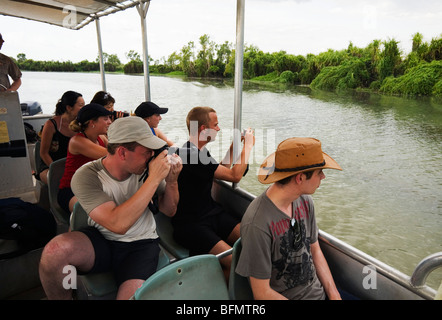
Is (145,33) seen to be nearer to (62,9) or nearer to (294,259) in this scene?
(62,9)

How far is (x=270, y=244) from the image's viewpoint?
1.10m

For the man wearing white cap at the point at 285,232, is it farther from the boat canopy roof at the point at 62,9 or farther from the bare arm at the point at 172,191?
the boat canopy roof at the point at 62,9

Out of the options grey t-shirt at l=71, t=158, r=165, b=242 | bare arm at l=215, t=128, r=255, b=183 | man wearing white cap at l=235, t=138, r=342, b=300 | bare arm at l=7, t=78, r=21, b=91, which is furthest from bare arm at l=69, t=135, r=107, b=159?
bare arm at l=7, t=78, r=21, b=91

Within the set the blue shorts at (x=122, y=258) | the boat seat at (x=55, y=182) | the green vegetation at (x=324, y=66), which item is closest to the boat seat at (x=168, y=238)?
the blue shorts at (x=122, y=258)

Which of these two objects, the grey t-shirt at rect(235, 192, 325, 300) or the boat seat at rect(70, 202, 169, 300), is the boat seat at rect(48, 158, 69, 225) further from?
the grey t-shirt at rect(235, 192, 325, 300)

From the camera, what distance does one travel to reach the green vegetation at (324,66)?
10.2 m

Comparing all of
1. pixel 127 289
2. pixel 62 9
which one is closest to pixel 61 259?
pixel 127 289

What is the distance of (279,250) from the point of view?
1.14m

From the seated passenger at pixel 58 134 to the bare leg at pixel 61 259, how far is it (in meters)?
1.44

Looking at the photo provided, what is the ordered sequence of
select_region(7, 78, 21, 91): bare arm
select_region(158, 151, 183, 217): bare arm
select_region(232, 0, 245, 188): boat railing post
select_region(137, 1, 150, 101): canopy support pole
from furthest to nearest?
1. select_region(7, 78, 21, 91): bare arm
2. select_region(137, 1, 150, 101): canopy support pole
3. select_region(232, 0, 245, 188): boat railing post
4. select_region(158, 151, 183, 217): bare arm

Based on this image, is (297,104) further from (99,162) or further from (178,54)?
(99,162)

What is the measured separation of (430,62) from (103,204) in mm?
16653

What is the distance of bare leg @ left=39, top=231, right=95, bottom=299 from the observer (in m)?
1.22

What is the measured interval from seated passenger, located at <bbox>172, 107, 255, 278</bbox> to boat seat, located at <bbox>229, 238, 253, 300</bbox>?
481 mm
